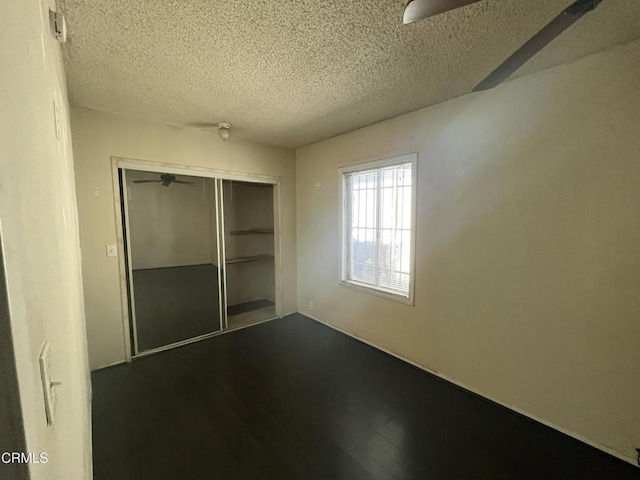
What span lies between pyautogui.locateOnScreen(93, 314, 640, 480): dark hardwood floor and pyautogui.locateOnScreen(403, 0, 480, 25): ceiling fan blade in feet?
7.75

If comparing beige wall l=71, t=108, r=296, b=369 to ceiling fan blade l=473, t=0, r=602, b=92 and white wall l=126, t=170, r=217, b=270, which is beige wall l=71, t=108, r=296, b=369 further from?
ceiling fan blade l=473, t=0, r=602, b=92

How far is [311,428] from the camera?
192 centimetres

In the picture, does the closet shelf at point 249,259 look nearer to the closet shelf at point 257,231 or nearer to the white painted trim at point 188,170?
the closet shelf at point 257,231

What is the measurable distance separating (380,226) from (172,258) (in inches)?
117

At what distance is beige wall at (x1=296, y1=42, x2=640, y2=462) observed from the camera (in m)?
1.64

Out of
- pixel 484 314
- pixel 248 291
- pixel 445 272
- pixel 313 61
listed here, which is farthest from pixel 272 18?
pixel 248 291

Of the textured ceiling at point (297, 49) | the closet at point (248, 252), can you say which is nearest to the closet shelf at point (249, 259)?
the closet at point (248, 252)

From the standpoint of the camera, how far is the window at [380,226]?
2750 mm

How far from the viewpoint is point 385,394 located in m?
2.28

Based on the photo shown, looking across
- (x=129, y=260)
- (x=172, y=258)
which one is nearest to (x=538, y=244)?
(x=129, y=260)

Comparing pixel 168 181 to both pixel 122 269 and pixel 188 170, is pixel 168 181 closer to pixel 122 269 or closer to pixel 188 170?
pixel 188 170

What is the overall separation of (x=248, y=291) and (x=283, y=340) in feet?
4.49

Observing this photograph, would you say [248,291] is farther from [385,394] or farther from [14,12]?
[14,12]

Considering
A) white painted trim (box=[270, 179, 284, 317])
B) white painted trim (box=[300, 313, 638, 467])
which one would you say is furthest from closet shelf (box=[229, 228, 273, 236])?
white painted trim (box=[300, 313, 638, 467])
